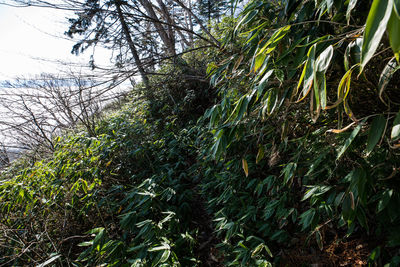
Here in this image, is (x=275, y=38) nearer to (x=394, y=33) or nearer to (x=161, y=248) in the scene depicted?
(x=394, y=33)

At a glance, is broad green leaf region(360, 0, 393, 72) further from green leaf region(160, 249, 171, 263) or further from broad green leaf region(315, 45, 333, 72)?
green leaf region(160, 249, 171, 263)

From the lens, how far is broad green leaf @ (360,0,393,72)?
0.34 m

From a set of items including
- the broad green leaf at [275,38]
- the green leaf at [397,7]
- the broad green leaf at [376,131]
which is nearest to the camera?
the green leaf at [397,7]

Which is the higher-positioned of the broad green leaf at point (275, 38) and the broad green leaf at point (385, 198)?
the broad green leaf at point (275, 38)

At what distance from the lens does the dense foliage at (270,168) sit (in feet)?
2.33

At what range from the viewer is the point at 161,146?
3.04 metres

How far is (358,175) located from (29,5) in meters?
3.49

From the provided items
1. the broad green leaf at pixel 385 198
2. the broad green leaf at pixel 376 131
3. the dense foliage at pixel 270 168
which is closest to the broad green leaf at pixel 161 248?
the dense foliage at pixel 270 168

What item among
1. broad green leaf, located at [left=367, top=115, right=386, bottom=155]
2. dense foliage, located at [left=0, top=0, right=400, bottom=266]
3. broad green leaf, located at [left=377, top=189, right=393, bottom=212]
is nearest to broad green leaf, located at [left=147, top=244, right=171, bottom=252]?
dense foliage, located at [left=0, top=0, right=400, bottom=266]

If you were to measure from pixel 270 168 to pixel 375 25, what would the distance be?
1520mm

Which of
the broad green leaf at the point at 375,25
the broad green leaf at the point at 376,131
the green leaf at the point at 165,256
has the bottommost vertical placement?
the green leaf at the point at 165,256

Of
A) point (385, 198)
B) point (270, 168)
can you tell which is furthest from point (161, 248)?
point (385, 198)

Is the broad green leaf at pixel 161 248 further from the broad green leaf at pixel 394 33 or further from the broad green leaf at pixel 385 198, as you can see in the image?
the broad green leaf at pixel 394 33

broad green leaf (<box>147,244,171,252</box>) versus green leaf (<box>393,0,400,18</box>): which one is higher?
green leaf (<box>393,0,400,18</box>)
